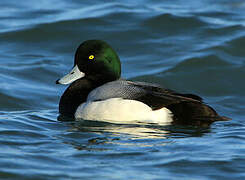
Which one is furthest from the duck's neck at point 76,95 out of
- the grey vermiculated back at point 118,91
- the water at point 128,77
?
the grey vermiculated back at point 118,91

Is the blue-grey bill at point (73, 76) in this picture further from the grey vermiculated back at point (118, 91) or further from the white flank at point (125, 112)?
the white flank at point (125, 112)

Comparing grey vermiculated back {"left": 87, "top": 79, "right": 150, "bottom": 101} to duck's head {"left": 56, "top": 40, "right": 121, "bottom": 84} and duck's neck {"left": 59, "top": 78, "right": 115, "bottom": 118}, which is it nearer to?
duck's neck {"left": 59, "top": 78, "right": 115, "bottom": 118}

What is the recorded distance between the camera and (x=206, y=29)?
12.9 meters

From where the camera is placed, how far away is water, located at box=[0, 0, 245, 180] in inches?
226

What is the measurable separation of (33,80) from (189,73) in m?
2.62

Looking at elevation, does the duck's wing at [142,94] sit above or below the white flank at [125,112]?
above

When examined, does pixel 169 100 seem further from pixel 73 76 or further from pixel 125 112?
pixel 73 76

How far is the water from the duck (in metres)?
0.14

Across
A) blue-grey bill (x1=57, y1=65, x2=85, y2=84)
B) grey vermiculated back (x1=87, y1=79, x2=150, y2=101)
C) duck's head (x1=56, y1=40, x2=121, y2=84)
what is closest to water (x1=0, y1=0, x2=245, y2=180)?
grey vermiculated back (x1=87, y1=79, x2=150, y2=101)

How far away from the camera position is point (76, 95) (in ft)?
26.3

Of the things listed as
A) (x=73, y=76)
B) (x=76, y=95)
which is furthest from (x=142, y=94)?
(x=73, y=76)

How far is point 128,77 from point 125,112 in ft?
11.1

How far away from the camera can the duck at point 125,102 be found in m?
7.09

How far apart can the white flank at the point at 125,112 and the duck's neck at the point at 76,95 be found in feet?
1.59
